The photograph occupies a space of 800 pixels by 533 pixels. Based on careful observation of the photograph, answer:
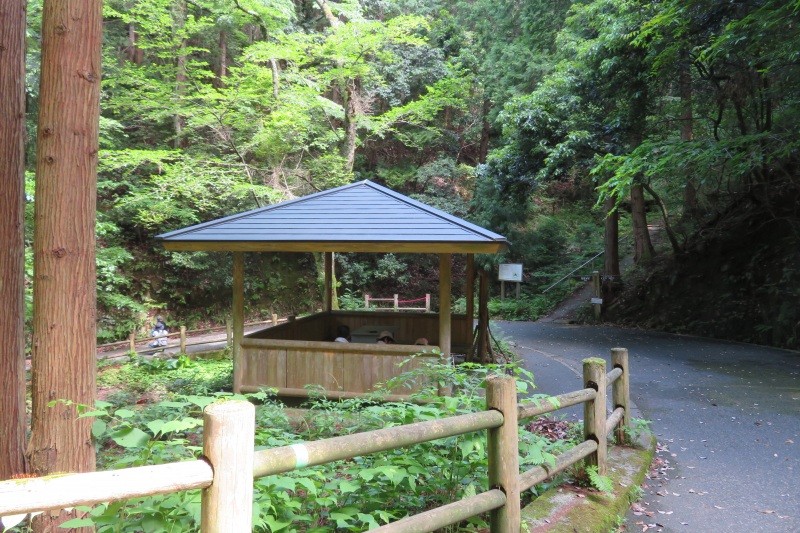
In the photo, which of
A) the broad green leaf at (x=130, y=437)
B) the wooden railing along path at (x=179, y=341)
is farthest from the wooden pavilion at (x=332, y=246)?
the wooden railing along path at (x=179, y=341)

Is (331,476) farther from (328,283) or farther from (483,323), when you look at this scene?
(328,283)

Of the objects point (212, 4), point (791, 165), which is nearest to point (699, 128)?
point (791, 165)

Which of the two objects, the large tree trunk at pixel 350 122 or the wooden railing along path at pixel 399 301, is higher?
the large tree trunk at pixel 350 122

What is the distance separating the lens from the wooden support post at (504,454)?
307 centimetres

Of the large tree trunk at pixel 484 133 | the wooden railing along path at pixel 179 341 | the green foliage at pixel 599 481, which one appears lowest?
the wooden railing along path at pixel 179 341

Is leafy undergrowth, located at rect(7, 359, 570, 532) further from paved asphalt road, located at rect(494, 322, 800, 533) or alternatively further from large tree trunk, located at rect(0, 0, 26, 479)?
paved asphalt road, located at rect(494, 322, 800, 533)

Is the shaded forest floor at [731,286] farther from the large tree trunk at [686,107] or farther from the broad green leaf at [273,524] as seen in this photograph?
the broad green leaf at [273,524]

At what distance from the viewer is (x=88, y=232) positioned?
377cm

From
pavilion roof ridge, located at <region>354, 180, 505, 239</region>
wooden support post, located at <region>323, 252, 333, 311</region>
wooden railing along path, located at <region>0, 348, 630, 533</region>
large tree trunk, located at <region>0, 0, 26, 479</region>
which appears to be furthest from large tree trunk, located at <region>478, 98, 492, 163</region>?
wooden railing along path, located at <region>0, 348, 630, 533</region>

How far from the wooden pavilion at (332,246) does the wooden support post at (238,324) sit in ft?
0.05

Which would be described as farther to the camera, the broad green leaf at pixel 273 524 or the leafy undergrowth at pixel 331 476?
the broad green leaf at pixel 273 524

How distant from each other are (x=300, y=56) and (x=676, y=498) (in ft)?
47.3

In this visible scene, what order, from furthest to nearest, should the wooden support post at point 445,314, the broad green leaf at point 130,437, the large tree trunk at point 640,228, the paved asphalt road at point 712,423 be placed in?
the large tree trunk at point 640,228, the wooden support post at point 445,314, the paved asphalt road at point 712,423, the broad green leaf at point 130,437

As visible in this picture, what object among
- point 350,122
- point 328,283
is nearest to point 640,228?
point 350,122
